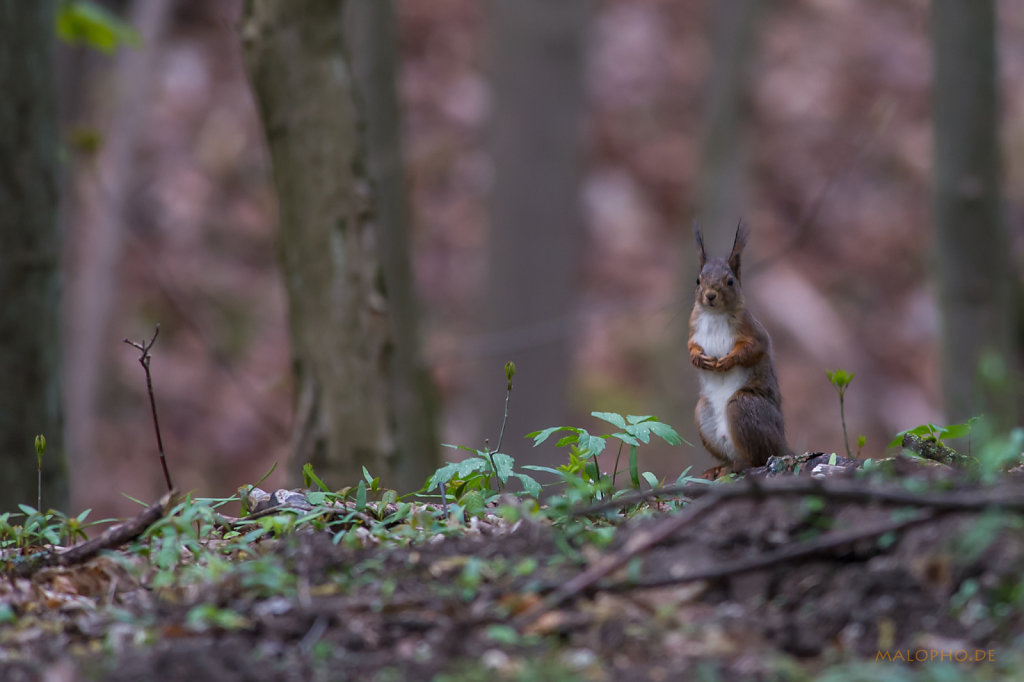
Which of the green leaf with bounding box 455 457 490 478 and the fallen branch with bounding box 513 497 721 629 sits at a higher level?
the green leaf with bounding box 455 457 490 478

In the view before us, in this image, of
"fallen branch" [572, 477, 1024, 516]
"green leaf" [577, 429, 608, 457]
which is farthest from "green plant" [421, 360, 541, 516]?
"fallen branch" [572, 477, 1024, 516]

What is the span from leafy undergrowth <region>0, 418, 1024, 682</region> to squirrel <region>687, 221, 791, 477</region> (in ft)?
2.65

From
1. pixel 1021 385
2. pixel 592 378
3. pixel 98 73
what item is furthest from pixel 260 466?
pixel 1021 385

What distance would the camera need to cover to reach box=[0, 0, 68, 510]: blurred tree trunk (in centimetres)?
424

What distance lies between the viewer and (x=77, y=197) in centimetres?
1179

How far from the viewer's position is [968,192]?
233 inches

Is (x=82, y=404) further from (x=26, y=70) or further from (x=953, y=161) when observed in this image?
(x=953, y=161)

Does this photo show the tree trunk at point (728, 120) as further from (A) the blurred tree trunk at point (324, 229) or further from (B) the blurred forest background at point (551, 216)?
(A) the blurred tree trunk at point (324, 229)

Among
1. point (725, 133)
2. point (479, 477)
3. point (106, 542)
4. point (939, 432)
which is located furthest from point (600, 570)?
point (725, 133)

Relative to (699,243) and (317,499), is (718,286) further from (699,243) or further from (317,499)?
(317,499)

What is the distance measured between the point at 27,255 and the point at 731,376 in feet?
8.64

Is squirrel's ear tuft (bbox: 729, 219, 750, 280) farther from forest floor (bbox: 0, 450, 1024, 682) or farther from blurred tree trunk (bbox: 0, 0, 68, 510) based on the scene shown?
blurred tree trunk (bbox: 0, 0, 68, 510)

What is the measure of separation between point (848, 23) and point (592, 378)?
6.62 metres

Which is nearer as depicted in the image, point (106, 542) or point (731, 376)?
point (106, 542)
